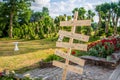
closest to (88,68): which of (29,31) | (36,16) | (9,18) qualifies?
(29,31)

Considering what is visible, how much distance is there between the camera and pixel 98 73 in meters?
7.14

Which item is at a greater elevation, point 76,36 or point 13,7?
point 13,7

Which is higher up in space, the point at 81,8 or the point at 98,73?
the point at 81,8

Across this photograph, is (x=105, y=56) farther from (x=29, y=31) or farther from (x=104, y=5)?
(x=29, y=31)

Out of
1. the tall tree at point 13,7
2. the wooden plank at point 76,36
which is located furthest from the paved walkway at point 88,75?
the tall tree at point 13,7

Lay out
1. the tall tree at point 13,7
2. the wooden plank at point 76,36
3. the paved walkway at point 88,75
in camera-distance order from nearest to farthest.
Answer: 1. the wooden plank at point 76,36
2. the paved walkway at point 88,75
3. the tall tree at point 13,7

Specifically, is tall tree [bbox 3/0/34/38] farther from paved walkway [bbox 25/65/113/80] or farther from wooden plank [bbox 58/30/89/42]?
wooden plank [bbox 58/30/89/42]

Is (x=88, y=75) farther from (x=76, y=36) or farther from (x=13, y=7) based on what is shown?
(x=13, y=7)

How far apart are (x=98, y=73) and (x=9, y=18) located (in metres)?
24.3

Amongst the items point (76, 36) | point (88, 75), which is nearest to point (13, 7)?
point (88, 75)

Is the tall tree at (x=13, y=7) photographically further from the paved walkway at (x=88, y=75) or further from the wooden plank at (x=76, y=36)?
the wooden plank at (x=76, y=36)

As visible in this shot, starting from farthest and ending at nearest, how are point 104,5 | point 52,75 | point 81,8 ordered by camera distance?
point 81,8
point 104,5
point 52,75

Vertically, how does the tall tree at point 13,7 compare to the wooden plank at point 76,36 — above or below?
above

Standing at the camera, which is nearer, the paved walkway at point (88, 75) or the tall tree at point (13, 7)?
the paved walkway at point (88, 75)
